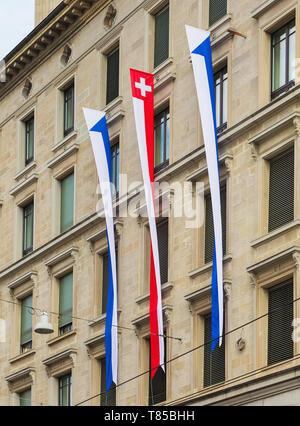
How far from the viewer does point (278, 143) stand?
3153 cm

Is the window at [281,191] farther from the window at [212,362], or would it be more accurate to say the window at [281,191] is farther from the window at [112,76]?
the window at [112,76]

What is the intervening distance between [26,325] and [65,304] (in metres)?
3.15

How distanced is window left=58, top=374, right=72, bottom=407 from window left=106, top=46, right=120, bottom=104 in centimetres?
955

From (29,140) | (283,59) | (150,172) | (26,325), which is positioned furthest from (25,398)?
(283,59)

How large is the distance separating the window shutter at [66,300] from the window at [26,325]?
205cm

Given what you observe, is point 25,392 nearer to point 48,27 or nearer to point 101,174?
point 101,174

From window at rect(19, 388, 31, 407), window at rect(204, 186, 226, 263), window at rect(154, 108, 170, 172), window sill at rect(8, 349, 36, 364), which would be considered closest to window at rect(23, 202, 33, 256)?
window sill at rect(8, 349, 36, 364)

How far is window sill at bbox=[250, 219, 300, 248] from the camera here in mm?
30141

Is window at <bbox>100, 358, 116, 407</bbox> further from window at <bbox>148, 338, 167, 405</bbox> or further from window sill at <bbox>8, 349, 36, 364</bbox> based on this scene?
window sill at <bbox>8, 349, 36, 364</bbox>

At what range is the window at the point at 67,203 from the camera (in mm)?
42938

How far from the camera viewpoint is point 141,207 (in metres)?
37.7

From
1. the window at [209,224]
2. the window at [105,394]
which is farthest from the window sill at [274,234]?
the window at [105,394]

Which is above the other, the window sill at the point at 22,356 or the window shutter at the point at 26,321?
the window shutter at the point at 26,321
